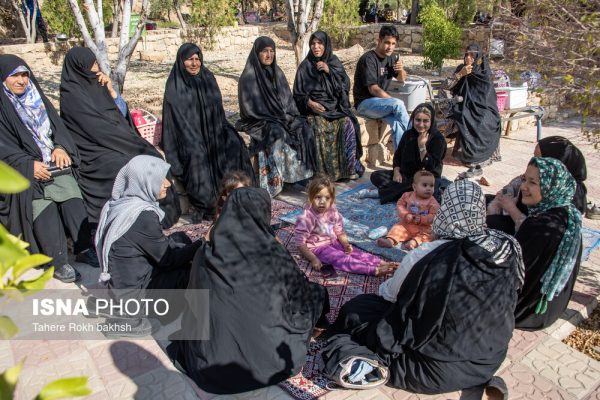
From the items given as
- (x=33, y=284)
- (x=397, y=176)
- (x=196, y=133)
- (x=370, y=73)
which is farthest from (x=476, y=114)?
(x=33, y=284)

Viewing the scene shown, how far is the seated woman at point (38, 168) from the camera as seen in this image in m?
3.59

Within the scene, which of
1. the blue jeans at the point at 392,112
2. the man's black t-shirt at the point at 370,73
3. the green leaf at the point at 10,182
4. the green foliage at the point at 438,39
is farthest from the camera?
the green foliage at the point at 438,39

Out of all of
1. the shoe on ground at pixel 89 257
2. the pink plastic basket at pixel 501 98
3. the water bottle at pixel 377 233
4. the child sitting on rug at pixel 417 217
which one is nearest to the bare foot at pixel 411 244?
the child sitting on rug at pixel 417 217

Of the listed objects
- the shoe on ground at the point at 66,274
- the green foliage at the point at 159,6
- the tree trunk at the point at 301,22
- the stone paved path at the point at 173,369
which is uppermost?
the green foliage at the point at 159,6

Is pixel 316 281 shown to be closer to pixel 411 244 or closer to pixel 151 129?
pixel 411 244

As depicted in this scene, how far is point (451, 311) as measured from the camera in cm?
234

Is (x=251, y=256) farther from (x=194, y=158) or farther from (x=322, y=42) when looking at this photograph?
(x=322, y=42)

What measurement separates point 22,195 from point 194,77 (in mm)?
1859

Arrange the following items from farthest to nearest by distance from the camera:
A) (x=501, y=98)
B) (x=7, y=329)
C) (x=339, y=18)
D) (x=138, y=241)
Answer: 1. (x=339, y=18)
2. (x=501, y=98)
3. (x=138, y=241)
4. (x=7, y=329)

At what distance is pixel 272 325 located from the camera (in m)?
2.49

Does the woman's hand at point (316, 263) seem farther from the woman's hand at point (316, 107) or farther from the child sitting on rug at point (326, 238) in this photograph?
the woman's hand at point (316, 107)

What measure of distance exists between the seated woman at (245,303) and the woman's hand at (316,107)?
3.04m

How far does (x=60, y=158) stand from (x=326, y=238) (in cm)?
217

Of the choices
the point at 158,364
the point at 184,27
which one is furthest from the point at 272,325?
the point at 184,27
